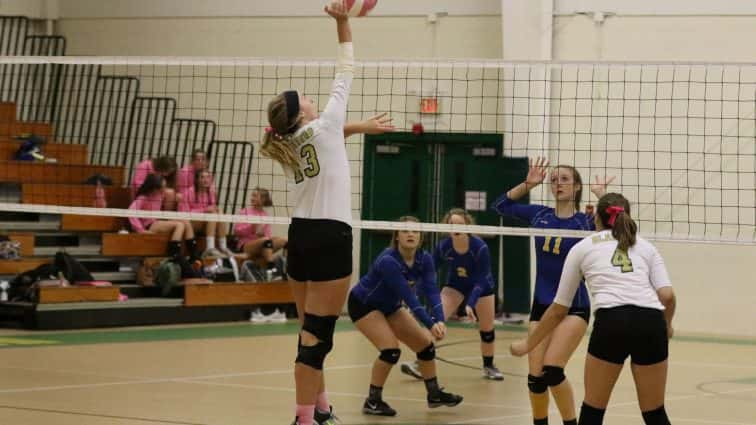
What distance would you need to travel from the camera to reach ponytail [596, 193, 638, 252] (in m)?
6.15

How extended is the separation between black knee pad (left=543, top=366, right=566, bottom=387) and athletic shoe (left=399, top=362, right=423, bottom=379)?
4042mm

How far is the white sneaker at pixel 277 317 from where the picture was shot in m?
17.0

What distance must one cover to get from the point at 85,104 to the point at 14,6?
252 centimetres

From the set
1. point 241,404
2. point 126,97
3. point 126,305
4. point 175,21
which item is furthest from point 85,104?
point 241,404

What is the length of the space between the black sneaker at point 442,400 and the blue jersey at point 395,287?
532mm

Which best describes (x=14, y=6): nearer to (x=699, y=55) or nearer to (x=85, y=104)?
(x=85, y=104)

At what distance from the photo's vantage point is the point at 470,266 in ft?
36.9

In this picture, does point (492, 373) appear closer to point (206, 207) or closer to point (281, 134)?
point (281, 134)

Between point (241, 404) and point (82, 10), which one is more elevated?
point (82, 10)

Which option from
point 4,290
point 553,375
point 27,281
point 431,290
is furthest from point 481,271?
point 4,290

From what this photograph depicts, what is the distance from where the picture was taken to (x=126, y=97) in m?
18.8

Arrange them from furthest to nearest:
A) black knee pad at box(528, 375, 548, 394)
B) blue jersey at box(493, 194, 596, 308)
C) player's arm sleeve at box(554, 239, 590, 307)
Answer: blue jersey at box(493, 194, 596, 308)
black knee pad at box(528, 375, 548, 394)
player's arm sleeve at box(554, 239, 590, 307)

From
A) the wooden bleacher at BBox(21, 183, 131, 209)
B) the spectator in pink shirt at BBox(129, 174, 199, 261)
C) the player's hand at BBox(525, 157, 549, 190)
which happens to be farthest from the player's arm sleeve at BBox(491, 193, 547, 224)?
the wooden bleacher at BBox(21, 183, 131, 209)

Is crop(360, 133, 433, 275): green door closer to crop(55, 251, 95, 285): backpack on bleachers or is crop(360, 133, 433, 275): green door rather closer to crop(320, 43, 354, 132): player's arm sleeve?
crop(55, 251, 95, 285): backpack on bleachers
